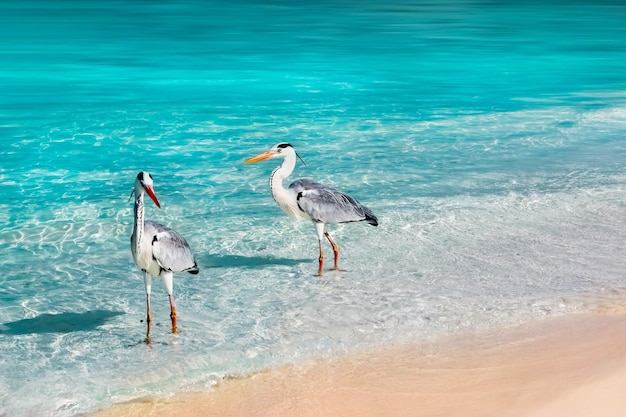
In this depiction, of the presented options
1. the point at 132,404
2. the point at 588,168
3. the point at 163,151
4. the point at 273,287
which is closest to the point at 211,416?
the point at 132,404

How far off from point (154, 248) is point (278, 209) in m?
4.64

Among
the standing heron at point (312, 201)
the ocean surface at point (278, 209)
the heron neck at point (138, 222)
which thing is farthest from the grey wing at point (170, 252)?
the standing heron at point (312, 201)

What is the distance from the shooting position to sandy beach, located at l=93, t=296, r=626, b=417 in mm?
5977

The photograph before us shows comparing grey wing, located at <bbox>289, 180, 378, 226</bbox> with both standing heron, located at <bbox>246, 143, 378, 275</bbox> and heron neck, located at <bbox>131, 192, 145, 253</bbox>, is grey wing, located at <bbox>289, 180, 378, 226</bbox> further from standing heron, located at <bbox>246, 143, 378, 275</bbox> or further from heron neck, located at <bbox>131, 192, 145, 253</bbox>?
heron neck, located at <bbox>131, 192, 145, 253</bbox>

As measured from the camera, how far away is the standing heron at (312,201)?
905cm

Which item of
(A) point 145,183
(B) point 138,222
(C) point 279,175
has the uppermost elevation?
(A) point 145,183

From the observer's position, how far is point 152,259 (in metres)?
7.25

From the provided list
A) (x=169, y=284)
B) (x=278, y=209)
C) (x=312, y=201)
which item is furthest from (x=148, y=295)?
(x=278, y=209)

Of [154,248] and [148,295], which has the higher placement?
[154,248]

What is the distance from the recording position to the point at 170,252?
24.0ft

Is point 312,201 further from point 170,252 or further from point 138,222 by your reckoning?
point 138,222

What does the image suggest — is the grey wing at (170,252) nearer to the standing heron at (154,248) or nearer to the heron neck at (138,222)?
the standing heron at (154,248)

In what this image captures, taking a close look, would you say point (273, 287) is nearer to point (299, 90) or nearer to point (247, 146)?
point (247, 146)

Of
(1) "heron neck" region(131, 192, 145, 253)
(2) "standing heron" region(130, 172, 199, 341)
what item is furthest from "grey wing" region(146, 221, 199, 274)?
(1) "heron neck" region(131, 192, 145, 253)
